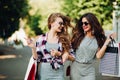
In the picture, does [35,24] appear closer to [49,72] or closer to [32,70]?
[32,70]

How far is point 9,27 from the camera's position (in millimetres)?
41594

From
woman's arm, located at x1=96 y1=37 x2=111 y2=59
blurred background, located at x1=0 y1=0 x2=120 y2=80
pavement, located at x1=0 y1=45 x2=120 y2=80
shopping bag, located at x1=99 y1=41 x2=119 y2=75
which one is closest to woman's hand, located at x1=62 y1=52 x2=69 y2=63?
woman's arm, located at x1=96 y1=37 x2=111 y2=59

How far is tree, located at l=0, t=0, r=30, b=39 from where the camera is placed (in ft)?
123

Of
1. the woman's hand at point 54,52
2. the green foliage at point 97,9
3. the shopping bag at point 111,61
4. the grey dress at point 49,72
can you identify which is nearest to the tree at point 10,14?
the green foliage at point 97,9

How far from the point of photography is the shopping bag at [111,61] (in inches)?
219

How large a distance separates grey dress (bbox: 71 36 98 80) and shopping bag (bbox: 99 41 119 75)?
0.69 ft

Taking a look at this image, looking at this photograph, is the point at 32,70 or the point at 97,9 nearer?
the point at 32,70

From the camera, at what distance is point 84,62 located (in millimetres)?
5375

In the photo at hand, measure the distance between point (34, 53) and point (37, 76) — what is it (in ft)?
Answer: 1.02

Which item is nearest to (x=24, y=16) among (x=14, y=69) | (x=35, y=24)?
(x=14, y=69)

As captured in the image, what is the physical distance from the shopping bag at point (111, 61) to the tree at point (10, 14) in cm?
3108

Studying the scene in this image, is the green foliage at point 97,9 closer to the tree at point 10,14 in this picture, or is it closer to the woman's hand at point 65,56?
the tree at point 10,14

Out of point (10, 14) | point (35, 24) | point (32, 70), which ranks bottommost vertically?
point (35, 24)

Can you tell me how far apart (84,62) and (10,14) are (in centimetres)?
3429
